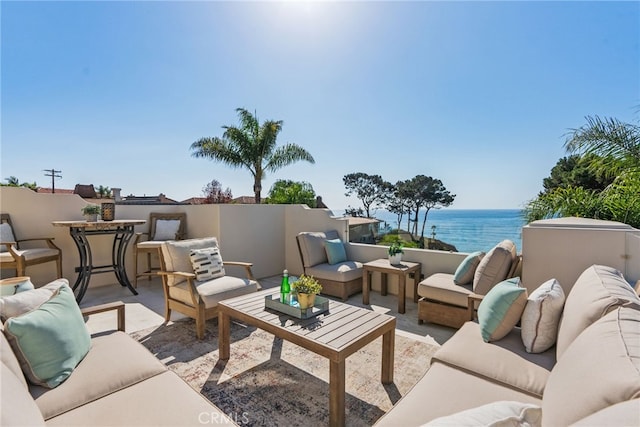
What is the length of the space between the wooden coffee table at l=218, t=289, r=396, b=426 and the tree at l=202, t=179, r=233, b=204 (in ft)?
24.6

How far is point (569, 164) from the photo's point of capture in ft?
37.5

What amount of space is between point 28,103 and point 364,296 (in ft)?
20.9

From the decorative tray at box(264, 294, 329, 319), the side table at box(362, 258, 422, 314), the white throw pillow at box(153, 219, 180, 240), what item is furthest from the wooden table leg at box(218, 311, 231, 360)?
the white throw pillow at box(153, 219, 180, 240)

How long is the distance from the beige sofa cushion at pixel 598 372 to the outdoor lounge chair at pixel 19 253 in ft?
18.6

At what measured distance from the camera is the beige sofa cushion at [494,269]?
10.5ft

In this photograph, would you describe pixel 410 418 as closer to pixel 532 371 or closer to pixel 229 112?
pixel 532 371

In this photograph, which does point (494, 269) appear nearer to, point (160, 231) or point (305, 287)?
point (305, 287)

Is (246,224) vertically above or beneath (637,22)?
beneath

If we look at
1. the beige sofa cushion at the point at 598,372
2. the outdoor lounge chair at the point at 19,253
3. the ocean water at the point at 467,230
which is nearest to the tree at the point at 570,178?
the ocean water at the point at 467,230

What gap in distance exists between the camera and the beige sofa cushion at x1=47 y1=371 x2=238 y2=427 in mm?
1340

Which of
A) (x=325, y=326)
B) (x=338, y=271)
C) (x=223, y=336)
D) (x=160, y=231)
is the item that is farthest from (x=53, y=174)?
(x=325, y=326)

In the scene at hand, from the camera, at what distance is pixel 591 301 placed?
1.56 m

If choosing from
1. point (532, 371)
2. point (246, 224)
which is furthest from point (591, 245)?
point (246, 224)

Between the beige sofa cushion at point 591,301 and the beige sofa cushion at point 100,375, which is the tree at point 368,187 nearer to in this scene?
the beige sofa cushion at point 591,301
